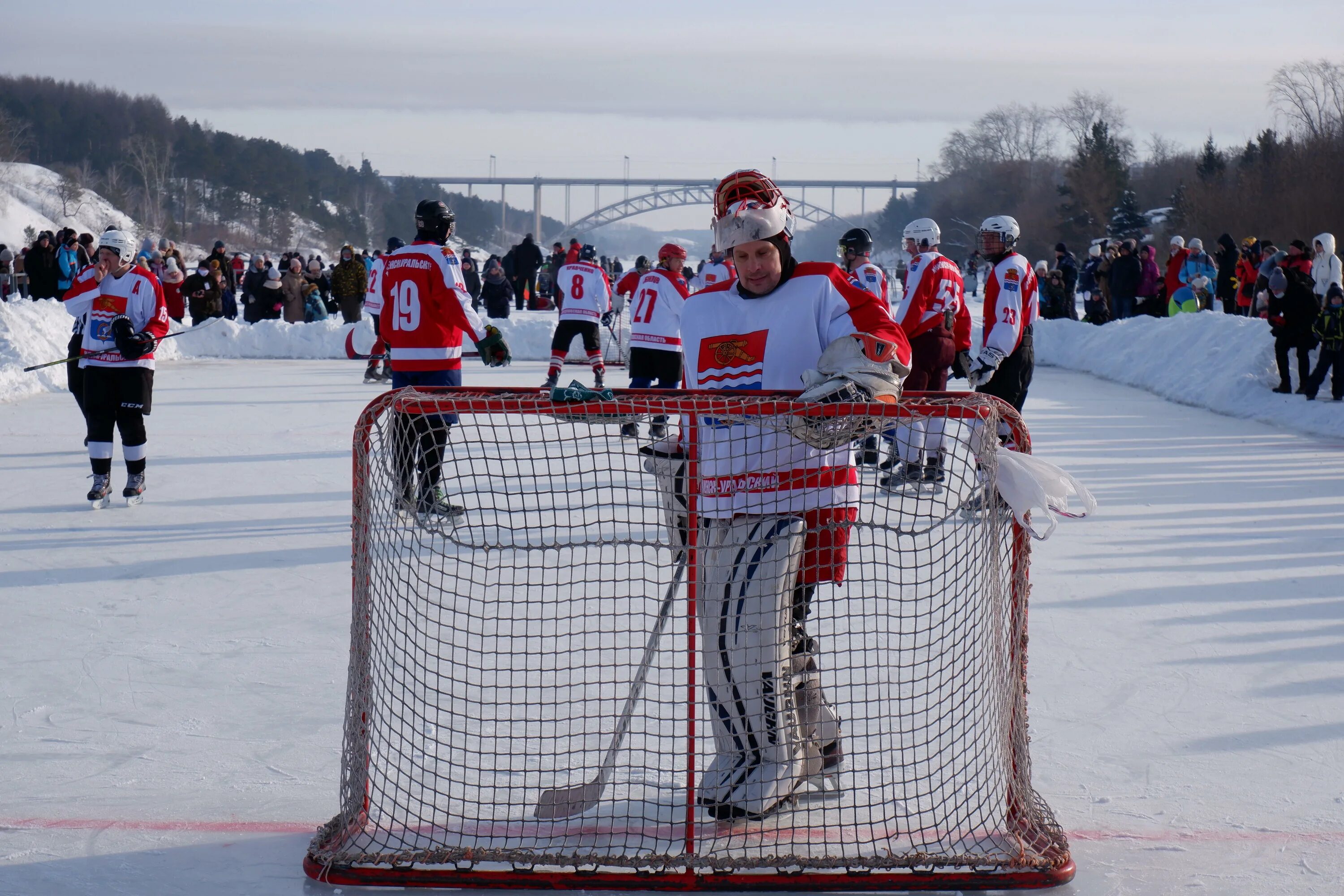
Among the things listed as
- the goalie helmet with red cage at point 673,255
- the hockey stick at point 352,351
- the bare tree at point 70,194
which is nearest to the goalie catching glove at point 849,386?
the goalie helmet with red cage at point 673,255

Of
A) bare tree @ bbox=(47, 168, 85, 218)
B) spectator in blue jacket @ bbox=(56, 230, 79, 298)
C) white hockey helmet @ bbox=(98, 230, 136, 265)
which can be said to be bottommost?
white hockey helmet @ bbox=(98, 230, 136, 265)

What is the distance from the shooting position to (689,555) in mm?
2420

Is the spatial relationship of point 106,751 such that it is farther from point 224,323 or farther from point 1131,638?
point 224,323

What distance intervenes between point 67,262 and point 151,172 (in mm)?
59875

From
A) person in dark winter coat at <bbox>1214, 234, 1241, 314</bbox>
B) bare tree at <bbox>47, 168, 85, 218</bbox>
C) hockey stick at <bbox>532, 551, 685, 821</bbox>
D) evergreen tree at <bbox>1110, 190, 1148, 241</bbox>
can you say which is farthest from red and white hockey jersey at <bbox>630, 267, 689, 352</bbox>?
bare tree at <bbox>47, 168, 85, 218</bbox>

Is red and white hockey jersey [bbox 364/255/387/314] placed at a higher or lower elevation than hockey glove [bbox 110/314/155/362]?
higher

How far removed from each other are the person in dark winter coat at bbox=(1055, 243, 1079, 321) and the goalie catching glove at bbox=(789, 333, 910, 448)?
15.2 metres

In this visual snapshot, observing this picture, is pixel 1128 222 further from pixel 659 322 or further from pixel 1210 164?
pixel 659 322

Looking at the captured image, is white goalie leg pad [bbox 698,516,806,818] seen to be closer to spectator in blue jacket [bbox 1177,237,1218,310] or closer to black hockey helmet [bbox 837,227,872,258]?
black hockey helmet [bbox 837,227,872,258]

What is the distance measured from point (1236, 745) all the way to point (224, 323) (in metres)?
14.8

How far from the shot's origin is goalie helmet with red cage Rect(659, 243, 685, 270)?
25.0 feet

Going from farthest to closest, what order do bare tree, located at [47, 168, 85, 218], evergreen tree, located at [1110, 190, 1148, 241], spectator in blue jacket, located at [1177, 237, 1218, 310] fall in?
bare tree, located at [47, 168, 85, 218], evergreen tree, located at [1110, 190, 1148, 241], spectator in blue jacket, located at [1177, 237, 1218, 310]

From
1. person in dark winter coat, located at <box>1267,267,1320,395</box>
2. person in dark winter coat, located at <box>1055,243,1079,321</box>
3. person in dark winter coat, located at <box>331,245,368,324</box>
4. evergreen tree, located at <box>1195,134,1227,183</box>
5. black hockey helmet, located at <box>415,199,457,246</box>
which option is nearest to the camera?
black hockey helmet, located at <box>415,199,457,246</box>

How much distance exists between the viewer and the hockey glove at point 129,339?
5.44 m
